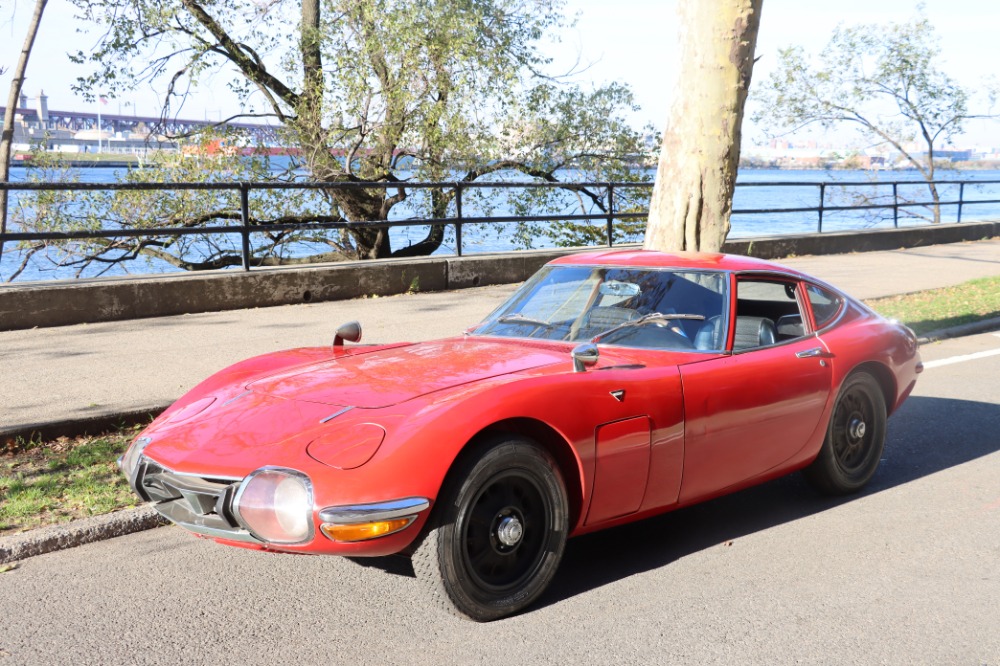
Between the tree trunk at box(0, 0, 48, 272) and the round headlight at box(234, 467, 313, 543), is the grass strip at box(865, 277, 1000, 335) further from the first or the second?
the tree trunk at box(0, 0, 48, 272)

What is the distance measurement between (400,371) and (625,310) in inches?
46.3

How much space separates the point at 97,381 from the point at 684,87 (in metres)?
5.27

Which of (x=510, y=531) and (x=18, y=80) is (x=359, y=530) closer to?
(x=510, y=531)

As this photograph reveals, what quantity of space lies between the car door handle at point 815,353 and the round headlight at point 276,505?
105 inches

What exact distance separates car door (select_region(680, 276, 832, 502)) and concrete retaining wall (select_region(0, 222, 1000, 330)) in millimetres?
7226

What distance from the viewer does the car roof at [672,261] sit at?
16.7 ft

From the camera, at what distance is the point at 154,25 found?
16.2 meters

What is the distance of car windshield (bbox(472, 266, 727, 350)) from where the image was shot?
4785 millimetres

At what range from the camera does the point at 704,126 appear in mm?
8789

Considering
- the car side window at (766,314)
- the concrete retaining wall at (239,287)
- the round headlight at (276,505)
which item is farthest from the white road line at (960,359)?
the round headlight at (276,505)

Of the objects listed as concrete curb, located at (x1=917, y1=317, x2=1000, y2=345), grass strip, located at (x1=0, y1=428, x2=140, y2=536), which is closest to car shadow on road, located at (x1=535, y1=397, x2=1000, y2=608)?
grass strip, located at (x1=0, y1=428, x2=140, y2=536)

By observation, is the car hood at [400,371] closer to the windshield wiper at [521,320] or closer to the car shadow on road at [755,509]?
the windshield wiper at [521,320]

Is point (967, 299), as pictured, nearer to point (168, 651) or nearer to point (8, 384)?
point (8, 384)

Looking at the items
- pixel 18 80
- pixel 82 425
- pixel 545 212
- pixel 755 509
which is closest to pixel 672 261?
pixel 755 509
